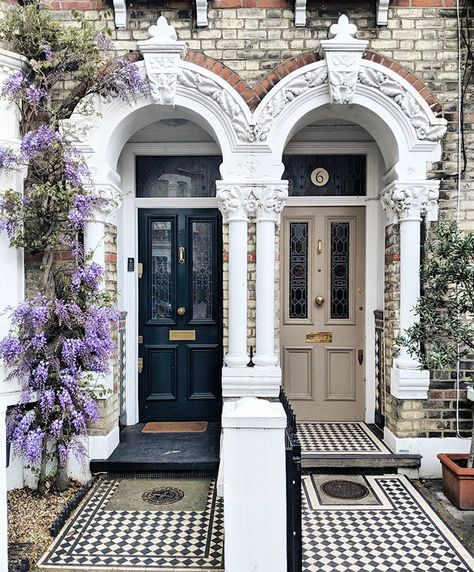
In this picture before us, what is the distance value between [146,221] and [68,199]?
1.52 metres

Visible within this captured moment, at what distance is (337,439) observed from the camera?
512cm

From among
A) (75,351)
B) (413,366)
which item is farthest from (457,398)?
(75,351)

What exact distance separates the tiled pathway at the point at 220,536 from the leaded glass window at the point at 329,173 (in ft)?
9.96

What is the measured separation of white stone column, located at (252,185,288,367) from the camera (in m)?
4.59

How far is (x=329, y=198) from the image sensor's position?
5.64m

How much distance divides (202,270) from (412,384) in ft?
8.04

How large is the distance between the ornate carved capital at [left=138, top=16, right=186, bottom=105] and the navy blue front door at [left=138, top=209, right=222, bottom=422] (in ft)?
4.67

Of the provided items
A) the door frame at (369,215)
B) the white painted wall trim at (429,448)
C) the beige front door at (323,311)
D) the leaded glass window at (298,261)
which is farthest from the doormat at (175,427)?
the white painted wall trim at (429,448)

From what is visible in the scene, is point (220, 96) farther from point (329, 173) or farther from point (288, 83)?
point (329, 173)

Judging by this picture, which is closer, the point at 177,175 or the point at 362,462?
the point at 362,462

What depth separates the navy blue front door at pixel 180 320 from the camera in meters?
5.62

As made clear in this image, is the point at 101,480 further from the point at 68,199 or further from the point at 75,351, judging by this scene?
the point at 68,199

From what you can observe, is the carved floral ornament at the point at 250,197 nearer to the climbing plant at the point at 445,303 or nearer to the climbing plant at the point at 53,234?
the climbing plant at the point at 53,234

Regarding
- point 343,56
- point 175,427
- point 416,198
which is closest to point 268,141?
point 343,56
